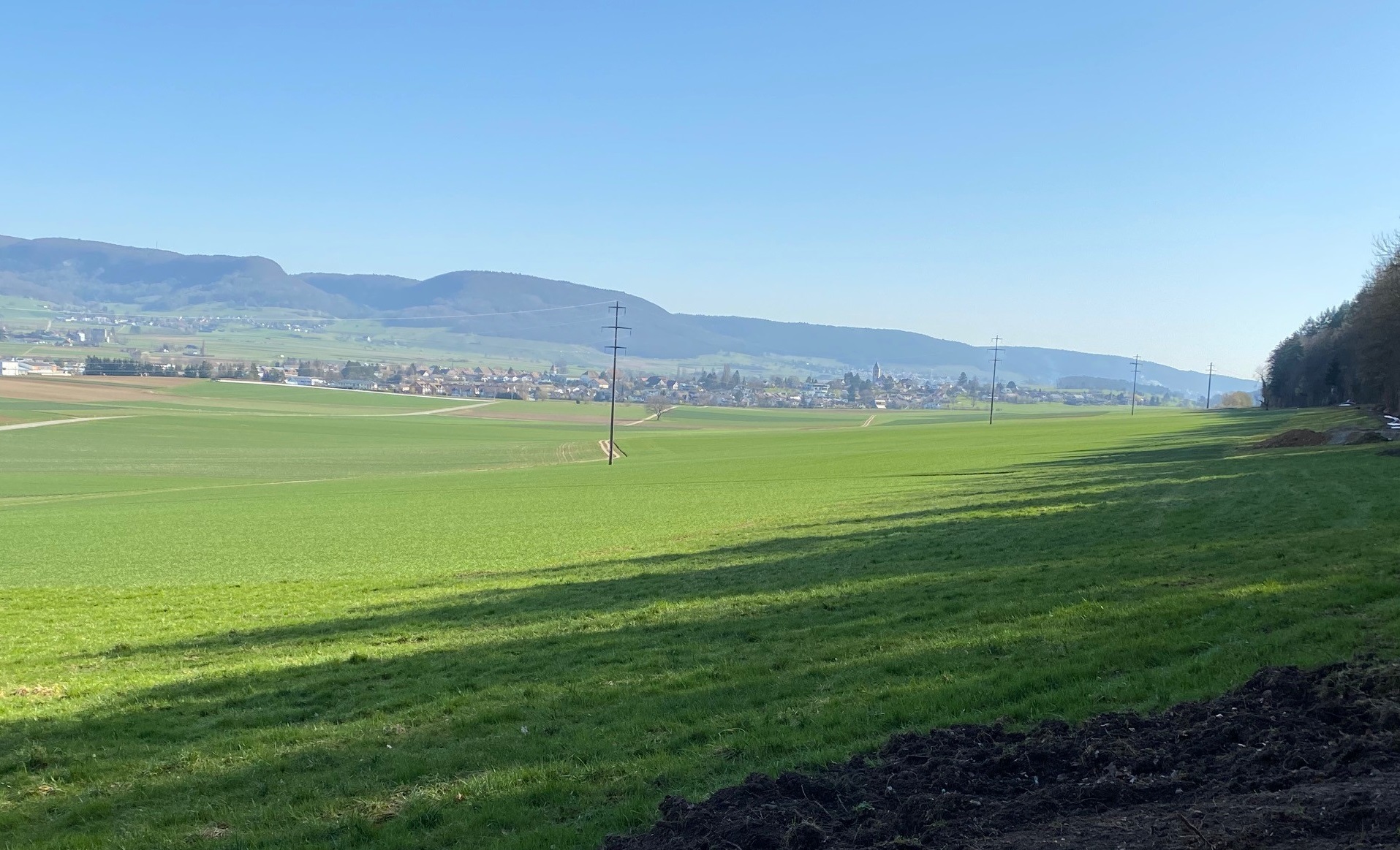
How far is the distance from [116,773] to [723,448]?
102m

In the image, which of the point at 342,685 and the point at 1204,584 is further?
the point at 1204,584

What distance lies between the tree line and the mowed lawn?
20.7 meters

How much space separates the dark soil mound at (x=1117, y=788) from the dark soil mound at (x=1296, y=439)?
5326 cm

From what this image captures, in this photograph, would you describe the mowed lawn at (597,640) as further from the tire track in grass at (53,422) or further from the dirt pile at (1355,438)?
the tire track in grass at (53,422)

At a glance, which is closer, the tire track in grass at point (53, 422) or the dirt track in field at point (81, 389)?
the tire track in grass at point (53, 422)

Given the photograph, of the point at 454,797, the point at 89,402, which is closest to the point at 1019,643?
the point at 454,797

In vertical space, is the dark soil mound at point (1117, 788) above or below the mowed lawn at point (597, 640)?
above

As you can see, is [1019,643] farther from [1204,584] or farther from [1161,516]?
[1161,516]

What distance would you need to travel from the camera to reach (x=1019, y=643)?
490 inches

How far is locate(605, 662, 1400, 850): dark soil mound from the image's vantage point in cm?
583

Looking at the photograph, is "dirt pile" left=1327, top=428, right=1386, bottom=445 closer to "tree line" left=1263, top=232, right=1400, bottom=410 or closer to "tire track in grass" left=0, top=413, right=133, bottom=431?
"tree line" left=1263, top=232, right=1400, bottom=410

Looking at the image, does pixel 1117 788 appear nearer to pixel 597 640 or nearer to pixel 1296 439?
pixel 597 640

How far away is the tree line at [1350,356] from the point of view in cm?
5984

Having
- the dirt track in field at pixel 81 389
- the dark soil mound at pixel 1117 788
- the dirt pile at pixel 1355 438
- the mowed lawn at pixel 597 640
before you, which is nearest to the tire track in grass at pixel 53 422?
the dirt track in field at pixel 81 389
